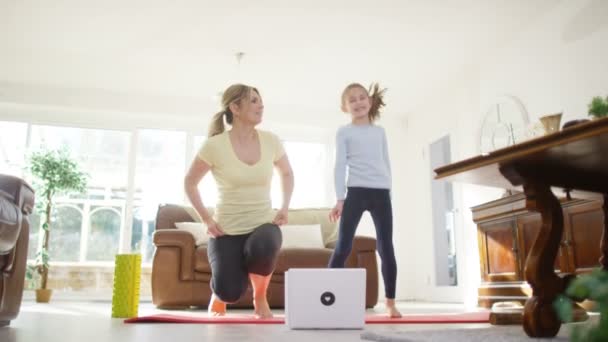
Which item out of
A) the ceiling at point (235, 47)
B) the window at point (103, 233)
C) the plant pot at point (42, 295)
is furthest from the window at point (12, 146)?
the plant pot at point (42, 295)

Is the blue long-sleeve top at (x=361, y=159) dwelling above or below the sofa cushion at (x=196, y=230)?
above

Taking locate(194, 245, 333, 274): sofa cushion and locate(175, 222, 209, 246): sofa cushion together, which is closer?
locate(194, 245, 333, 274): sofa cushion

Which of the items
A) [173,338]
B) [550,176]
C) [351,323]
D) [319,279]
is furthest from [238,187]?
[550,176]

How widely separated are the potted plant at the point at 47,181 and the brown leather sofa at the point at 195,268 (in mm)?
1769

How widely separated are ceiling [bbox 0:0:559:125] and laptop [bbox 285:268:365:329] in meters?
2.79

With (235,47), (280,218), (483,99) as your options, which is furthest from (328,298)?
(483,99)

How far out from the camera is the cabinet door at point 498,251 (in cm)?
381

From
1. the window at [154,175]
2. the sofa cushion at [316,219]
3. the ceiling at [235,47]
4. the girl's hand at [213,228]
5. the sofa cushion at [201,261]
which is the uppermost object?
the ceiling at [235,47]

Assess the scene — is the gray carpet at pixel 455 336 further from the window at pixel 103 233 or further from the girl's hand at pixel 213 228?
the window at pixel 103 233

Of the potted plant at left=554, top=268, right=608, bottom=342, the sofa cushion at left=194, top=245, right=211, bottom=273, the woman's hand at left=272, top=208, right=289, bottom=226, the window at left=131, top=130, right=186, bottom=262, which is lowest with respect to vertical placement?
the potted plant at left=554, top=268, right=608, bottom=342

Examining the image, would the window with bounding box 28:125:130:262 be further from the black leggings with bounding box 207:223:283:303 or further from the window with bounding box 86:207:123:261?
the black leggings with bounding box 207:223:283:303

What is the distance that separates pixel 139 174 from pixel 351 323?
4849 mm

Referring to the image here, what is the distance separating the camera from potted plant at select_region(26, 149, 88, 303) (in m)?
5.24

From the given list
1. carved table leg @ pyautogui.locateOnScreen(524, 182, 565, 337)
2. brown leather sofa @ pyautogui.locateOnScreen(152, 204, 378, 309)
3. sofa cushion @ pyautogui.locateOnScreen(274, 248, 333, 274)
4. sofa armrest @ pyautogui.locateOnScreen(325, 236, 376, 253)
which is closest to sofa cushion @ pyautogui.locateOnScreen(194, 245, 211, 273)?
brown leather sofa @ pyautogui.locateOnScreen(152, 204, 378, 309)
